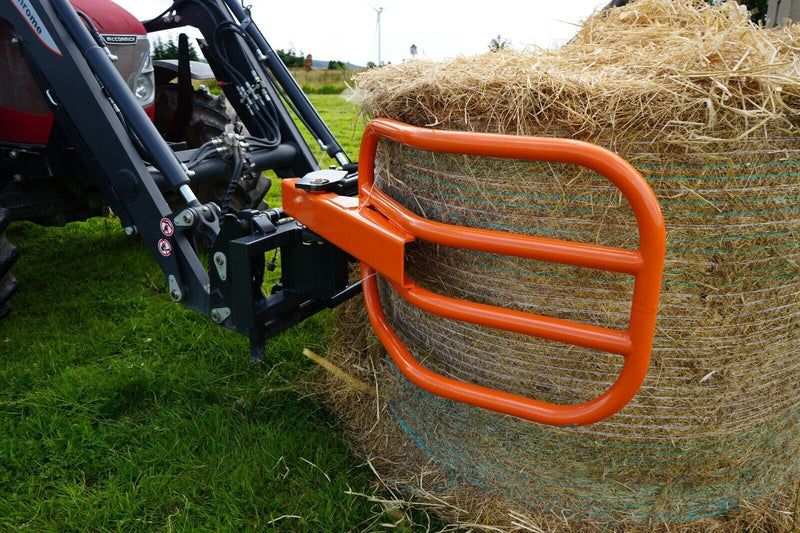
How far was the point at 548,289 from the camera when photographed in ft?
5.65

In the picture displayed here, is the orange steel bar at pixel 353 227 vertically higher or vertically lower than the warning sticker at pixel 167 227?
higher

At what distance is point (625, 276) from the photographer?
5.40ft

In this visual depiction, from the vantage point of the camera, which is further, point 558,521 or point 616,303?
point 558,521

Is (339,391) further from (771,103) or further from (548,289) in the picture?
(771,103)

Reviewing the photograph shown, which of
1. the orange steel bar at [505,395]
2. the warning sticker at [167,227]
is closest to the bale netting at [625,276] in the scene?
the orange steel bar at [505,395]

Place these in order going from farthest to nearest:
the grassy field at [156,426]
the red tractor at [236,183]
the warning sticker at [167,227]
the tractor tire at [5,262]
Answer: the tractor tire at [5,262]
the warning sticker at [167,227]
the grassy field at [156,426]
the red tractor at [236,183]

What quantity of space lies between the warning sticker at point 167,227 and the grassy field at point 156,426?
72 centimetres

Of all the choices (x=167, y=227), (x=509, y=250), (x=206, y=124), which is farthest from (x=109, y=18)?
(x=509, y=250)

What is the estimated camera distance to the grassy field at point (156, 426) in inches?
83.9

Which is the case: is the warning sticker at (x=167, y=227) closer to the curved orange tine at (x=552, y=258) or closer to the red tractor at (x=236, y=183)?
the red tractor at (x=236, y=183)

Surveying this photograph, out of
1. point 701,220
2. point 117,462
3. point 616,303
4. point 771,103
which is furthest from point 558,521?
point 117,462

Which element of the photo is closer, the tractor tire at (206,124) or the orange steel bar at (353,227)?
the orange steel bar at (353,227)

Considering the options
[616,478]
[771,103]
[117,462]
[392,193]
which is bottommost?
[117,462]

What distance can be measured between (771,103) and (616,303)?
0.57 meters
